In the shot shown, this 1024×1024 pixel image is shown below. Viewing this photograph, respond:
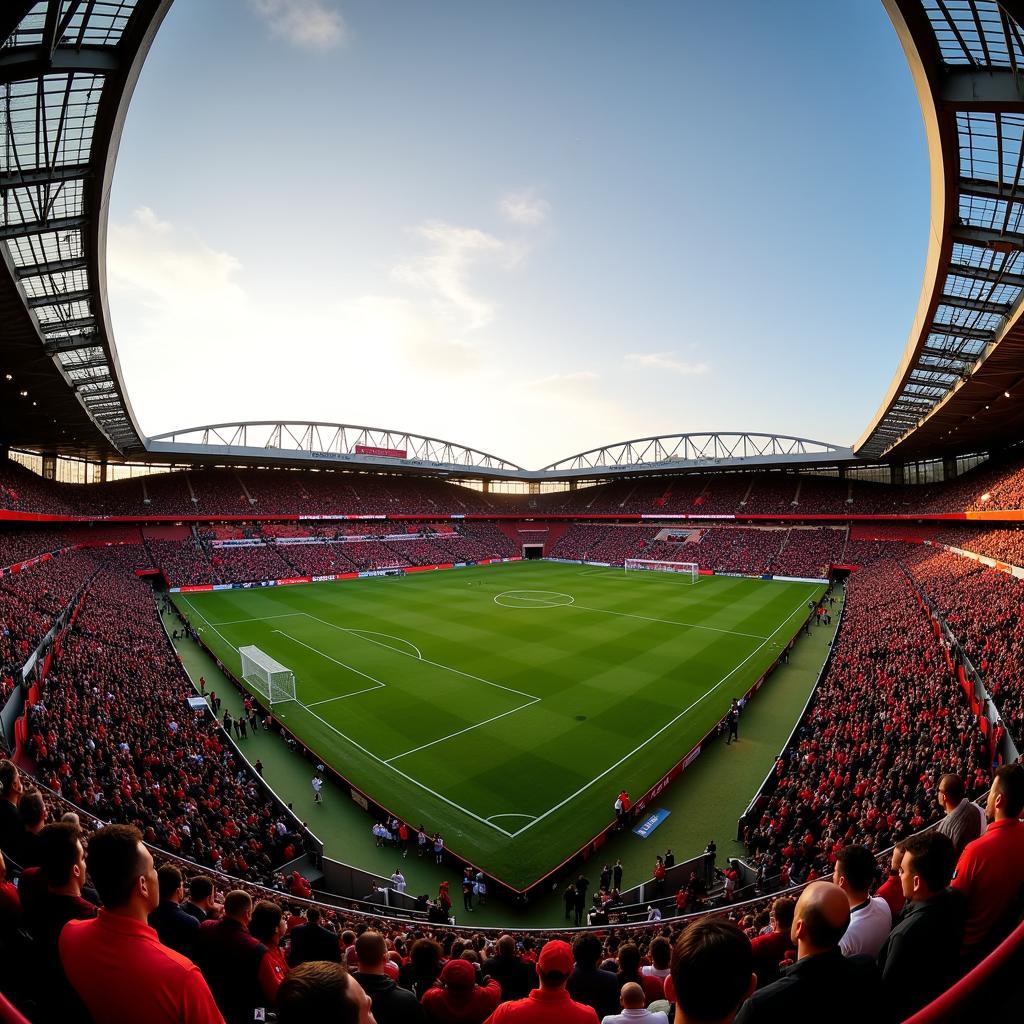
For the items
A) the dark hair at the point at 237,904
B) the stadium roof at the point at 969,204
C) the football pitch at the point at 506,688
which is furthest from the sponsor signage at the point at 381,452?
the dark hair at the point at 237,904

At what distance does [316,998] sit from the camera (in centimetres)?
187

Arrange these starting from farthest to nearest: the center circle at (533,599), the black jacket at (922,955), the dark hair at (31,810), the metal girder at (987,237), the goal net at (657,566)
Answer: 1. the goal net at (657,566)
2. the center circle at (533,599)
3. the metal girder at (987,237)
4. the dark hair at (31,810)
5. the black jacket at (922,955)

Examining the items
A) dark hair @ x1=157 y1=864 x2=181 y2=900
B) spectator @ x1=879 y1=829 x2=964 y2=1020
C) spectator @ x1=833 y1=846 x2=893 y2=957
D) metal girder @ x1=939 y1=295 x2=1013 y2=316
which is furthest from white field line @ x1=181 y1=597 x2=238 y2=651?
metal girder @ x1=939 y1=295 x2=1013 y2=316

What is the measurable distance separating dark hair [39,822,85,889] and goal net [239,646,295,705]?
21889 mm

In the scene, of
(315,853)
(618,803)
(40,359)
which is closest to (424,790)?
(315,853)

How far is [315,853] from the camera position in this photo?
45.3ft

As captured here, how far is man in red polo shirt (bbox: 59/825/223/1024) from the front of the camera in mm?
2129

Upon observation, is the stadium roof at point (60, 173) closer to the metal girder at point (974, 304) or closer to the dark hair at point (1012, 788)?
the dark hair at point (1012, 788)

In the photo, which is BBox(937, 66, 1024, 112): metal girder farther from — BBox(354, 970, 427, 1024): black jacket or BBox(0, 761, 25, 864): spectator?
BBox(0, 761, 25, 864): spectator

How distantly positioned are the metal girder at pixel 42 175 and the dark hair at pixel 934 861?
61.6ft

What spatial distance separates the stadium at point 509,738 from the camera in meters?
3.07

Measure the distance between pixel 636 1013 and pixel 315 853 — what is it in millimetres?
13159

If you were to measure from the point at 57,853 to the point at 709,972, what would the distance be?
3.36 m

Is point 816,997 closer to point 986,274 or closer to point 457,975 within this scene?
point 457,975
